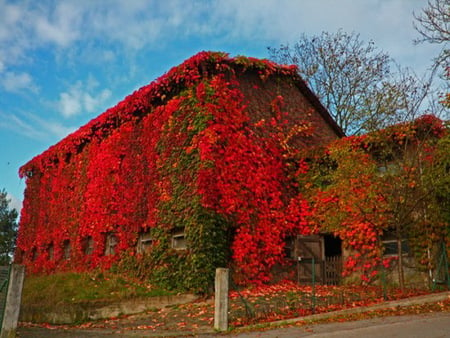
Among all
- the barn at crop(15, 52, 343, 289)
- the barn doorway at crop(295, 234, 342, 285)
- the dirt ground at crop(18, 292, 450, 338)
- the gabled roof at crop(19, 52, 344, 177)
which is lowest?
the dirt ground at crop(18, 292, 450, 338)

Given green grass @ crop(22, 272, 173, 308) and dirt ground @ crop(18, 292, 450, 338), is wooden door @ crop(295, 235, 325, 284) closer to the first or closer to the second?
dirt ground @ crop(18, 292, 450, 338)

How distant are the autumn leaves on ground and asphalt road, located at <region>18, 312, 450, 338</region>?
0.52 metres

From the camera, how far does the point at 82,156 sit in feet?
69.6

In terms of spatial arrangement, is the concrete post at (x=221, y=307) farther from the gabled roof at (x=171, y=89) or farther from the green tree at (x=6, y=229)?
the green tree at (x=6, y=229)

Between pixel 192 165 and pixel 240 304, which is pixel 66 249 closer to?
pixel 192 165

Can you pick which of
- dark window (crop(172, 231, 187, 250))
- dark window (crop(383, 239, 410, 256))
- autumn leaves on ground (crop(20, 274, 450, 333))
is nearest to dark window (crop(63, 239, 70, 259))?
autumn leaves on ground (crop(20, 274, 450, 333))

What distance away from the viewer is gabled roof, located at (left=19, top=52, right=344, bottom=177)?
15.3m

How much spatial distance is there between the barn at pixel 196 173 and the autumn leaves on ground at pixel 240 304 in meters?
1.07

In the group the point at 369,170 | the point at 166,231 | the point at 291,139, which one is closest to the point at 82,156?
the point at 166,231

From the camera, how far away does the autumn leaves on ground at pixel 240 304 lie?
9.50 meters

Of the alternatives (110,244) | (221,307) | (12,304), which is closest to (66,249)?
(110,244)

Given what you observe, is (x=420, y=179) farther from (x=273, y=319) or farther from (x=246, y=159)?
(x=273, y=319)

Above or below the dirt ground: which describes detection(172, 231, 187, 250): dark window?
above

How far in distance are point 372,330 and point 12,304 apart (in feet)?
21.7
